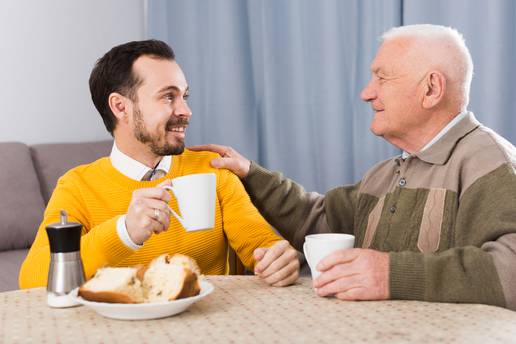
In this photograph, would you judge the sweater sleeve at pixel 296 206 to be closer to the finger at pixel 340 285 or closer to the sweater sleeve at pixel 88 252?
the sweater sleeve at pixel 88 252

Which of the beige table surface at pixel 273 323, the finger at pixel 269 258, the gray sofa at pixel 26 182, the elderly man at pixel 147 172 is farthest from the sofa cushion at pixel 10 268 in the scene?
the finger at pixel 269 258

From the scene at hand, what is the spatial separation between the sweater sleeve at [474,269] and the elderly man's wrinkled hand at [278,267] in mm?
201

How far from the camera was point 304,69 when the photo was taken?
2943 millimetres

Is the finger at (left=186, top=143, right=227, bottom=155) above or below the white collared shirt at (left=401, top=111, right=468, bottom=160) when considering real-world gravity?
below

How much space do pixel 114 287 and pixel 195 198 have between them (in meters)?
0.24

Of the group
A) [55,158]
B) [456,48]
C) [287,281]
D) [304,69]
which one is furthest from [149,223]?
[55,158]

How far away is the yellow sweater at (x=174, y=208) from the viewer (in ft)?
5.47

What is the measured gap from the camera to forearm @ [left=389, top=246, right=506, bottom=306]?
1.25m

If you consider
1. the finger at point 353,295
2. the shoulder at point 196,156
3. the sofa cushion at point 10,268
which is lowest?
the sofa cushion at point 10,268

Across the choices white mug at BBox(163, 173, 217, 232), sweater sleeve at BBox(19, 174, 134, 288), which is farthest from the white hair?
sweater sleeve at BBox(19, 174, 134, 288)

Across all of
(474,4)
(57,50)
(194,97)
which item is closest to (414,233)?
(474,4)

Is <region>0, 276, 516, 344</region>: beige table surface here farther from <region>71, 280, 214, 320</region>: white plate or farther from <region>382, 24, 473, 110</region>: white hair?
<region>382, 24, 473, 110</region>: white hair

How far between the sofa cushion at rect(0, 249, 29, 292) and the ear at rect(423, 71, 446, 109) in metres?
1.55

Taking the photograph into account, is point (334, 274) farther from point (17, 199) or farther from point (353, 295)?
→ point (17, 199)
